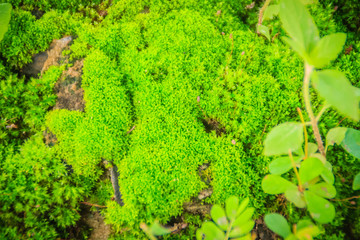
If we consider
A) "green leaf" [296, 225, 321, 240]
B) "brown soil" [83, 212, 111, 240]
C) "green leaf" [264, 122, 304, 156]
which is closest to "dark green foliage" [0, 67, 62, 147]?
"brown soil" [83, 212, 111, 240]

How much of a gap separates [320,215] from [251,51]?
2.45m

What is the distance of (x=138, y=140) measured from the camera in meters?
3.10

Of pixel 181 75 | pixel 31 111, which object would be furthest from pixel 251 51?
pixel 31 111

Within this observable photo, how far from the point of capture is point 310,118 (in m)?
1.72

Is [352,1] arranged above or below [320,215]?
above

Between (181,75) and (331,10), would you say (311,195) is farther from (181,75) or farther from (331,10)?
(331,10)

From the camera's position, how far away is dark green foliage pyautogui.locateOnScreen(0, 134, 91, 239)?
9.22 ft

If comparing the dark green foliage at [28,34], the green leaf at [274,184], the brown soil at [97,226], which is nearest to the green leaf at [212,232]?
the green leaf at [274,184]

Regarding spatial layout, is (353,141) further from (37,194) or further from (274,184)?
(37,194)

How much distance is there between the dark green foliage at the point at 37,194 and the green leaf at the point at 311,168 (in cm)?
288

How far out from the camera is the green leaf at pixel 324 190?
187cm

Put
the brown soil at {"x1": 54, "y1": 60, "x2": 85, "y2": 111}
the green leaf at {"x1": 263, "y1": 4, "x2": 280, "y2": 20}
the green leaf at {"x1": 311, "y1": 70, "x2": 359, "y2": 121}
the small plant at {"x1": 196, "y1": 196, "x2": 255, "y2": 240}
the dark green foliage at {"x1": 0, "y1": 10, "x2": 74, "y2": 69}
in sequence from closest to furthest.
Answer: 1. the green leaf at {"x1": 311, "y1": 70, "x2": 359, "y2": 121}
2. the small plant at {"x1": 196, "y1": 196, "x2": 255, "y2": 240}
3. the green leaf at {"x1": 263, "y1": 4, "x2": 280, "y2": 20}
4. the brown soil at {"x1": 54, "y1": 60, "x2": 85, "y2": 111}
5. the dark green foliage at {"x1": 0, "y1": 10, "x2": 74, "y2": 69}

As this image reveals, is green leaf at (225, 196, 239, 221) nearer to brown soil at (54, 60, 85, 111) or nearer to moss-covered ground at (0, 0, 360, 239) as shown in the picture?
moss-covered ground at (0, 0, 360, 239)

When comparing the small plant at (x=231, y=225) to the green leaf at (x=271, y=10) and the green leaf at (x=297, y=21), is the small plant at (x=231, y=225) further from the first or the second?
the green leaf at (x=271, y=10)
